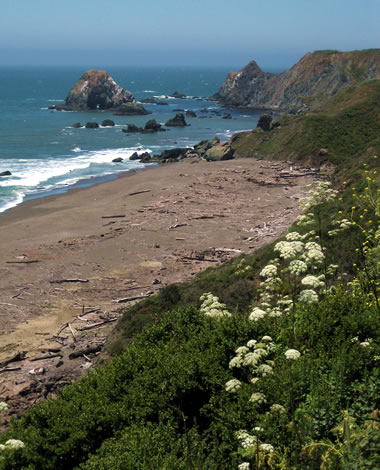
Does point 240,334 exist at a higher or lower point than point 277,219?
higher

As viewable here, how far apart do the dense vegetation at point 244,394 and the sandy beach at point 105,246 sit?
16.4ft

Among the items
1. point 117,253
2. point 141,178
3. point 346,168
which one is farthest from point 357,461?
point 141,178

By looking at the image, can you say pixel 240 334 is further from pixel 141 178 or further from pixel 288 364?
pixel 141 178

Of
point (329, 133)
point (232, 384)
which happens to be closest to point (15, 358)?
point (232, 384)

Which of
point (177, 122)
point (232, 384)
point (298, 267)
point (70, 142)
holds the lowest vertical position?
point (232, 384)

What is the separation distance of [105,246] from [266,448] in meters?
23.0

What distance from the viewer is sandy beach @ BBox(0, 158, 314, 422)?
1708 cm

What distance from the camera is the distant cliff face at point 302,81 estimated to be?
347 feet

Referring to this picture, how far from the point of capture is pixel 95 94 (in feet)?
372

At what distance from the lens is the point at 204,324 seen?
442 inches

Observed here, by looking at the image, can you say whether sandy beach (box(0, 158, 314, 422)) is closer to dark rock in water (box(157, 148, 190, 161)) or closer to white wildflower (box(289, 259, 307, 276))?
white wildflower (box(289, 259, 307, 276))

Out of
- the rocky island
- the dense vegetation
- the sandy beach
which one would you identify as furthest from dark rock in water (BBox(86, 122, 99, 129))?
Answer: the dense vegetation

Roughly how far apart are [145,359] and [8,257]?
61.7ft

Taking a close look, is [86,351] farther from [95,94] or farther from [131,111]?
[95,94]
